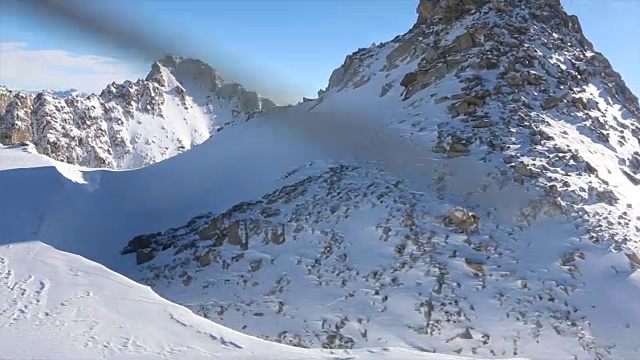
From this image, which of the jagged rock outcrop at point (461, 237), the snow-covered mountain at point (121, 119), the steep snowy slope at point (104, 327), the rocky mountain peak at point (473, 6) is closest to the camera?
the steep snowy slope at point (104, 327)

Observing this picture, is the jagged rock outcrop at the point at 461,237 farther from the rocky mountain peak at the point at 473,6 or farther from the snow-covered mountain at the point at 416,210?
the rocky mountain peak at the point at 473,6

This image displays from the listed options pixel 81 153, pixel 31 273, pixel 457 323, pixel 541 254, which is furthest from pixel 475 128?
pixel 81 153

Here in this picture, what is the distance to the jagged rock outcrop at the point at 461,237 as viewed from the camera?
10609 millimetres

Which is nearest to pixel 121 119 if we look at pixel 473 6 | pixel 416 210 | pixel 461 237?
pixel 473 6

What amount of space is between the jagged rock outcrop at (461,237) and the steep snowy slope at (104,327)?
2.18 meters

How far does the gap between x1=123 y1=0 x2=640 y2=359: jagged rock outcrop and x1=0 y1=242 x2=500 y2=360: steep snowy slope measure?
7.17 ft

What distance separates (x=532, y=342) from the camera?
10.1 metres

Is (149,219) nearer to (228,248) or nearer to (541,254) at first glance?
(228,248)

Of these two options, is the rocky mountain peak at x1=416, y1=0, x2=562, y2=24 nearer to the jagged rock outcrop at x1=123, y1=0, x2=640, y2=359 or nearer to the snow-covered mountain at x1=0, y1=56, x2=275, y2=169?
the jagged rock outcrop at x1=123, y1=0, x2=640, y2=359

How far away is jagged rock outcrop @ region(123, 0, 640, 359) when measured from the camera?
1061cm

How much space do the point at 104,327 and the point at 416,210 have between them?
8.01m

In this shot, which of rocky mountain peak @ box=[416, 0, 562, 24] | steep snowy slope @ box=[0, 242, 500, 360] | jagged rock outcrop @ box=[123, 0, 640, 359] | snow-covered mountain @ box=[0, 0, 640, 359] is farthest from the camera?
rocky mountain peak @ box=[416, 0, 562, 24]

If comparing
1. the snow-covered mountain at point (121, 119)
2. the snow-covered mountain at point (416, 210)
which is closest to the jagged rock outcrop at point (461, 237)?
the snow-covered mountain at point (416, 210)

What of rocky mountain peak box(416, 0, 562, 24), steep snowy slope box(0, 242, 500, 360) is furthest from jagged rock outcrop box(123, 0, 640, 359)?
rocky mountain peak box(416, 0, 562, 24)
